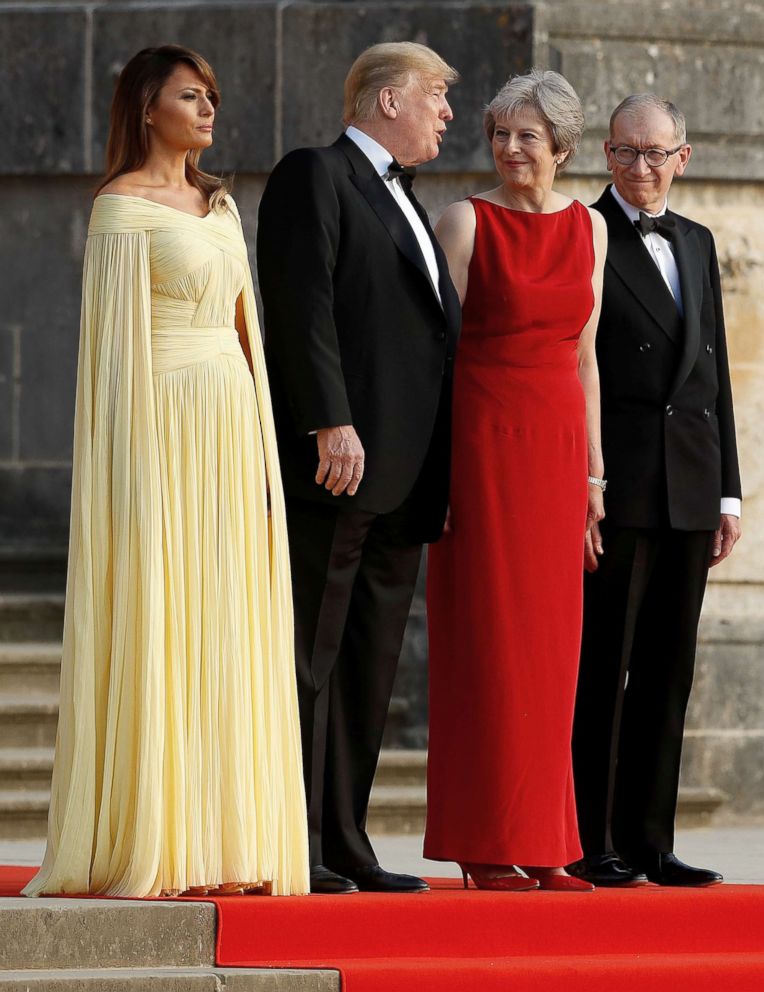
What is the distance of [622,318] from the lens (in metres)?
5.36

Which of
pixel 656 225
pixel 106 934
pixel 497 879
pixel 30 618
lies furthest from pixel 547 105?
pixel 30 618

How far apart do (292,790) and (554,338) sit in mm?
1275

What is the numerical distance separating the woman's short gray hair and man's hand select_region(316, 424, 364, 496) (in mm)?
902

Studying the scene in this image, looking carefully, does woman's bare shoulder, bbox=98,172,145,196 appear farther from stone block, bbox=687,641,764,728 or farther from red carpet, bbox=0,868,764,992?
stone block, bbox=687,641,764,728

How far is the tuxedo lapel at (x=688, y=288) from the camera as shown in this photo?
211 inches

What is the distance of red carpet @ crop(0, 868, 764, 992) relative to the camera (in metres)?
4.47

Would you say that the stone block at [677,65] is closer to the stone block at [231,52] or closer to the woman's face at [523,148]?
the stone block at [231,52]

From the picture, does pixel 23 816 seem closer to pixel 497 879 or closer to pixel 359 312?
pixel 497 879

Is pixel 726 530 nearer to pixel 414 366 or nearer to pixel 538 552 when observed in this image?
pixel 538 552

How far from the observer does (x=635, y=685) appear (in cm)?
544

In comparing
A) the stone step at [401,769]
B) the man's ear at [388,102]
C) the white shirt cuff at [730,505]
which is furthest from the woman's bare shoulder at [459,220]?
the stone step at [401,769]

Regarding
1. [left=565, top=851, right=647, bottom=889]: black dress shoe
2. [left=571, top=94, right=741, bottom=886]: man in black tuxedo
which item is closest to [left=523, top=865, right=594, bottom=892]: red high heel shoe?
[left=565, top=851, right=647, bottom=889]: black dress shoe

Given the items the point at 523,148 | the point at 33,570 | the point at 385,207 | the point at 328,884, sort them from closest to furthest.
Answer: the point at 328,884 < the point at 385,207 < the point at 523,148 < the point at 33,570

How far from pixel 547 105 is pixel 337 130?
3111 mm
